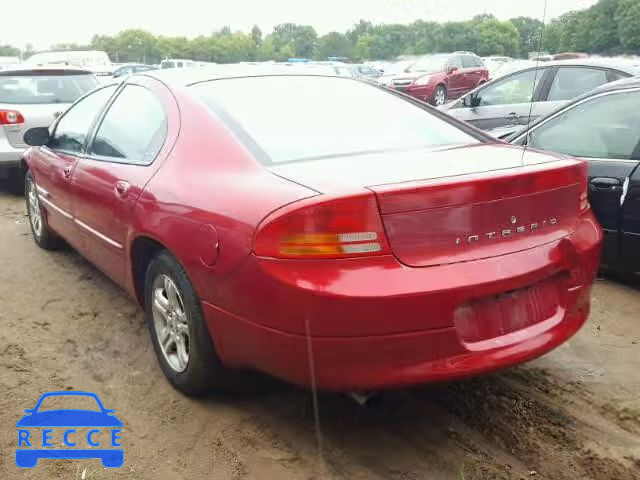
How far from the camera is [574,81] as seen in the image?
786 cm

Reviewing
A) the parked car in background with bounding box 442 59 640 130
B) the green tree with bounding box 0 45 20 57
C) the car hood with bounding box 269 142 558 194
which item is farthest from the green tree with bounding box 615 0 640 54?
the green tree with bounding box 0 45 20 57

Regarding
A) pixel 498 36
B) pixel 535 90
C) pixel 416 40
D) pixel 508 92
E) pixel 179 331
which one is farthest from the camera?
pixel 416 40

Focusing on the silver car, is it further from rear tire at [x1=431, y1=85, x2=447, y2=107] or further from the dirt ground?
rear tire at [x1=431, y1=85, x2=447, y2=107]

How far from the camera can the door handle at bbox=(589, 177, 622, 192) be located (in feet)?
13.8

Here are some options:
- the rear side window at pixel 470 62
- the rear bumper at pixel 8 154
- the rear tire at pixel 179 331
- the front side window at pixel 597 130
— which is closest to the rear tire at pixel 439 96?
the rear side window at pixel 470 62

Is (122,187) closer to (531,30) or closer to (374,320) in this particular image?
(374,320)

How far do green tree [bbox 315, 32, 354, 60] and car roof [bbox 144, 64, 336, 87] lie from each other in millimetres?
12617

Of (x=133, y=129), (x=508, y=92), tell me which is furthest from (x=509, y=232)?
(x=508, y=92)

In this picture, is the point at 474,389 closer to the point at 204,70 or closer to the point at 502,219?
the point at 502,219

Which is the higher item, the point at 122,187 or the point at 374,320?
the point at 122,187

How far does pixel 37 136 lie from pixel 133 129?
5.26 ft

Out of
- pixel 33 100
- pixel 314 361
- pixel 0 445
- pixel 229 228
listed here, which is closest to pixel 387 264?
pixel 314 361

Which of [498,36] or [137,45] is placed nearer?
[498,36]

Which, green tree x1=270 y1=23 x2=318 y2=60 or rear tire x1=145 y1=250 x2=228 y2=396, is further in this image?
green tree x1=270 y1=23 x2=318 y2=60
